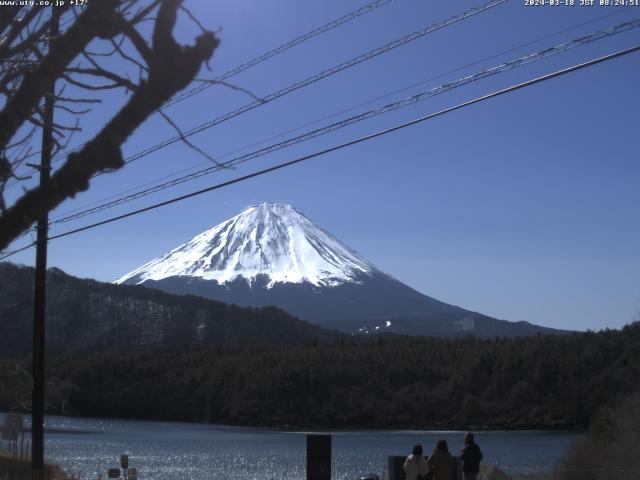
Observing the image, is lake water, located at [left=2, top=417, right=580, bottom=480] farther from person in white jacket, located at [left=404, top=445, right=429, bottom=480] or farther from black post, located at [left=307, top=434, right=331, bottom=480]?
person in white jacket, located at [left=404, top=445, right=429, bottom=480]

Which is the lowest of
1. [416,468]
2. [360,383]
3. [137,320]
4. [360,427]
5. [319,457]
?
[360,427]

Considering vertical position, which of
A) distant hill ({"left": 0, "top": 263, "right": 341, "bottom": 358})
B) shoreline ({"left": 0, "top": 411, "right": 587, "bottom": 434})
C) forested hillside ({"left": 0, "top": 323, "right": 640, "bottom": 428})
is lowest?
shoreline ({"left": 0, "top": 411, "right": 587, "bottom": 434})

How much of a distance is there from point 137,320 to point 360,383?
54.6m

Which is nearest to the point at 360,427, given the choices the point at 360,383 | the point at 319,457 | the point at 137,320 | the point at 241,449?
the point at 360,383

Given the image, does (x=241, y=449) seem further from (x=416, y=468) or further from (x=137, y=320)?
(x=137, y=320)

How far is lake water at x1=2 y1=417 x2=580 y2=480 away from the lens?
118 feet

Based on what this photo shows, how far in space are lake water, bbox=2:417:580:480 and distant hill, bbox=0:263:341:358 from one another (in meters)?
37.6

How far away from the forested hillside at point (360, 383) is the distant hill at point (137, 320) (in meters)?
22.3

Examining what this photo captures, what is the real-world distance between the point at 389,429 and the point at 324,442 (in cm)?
5852

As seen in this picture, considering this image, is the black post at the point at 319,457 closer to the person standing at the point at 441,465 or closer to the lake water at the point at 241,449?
the person standing at the point at 441,465

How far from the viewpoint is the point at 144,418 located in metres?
82.4

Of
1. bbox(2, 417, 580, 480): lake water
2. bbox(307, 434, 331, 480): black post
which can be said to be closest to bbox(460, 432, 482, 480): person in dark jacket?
bbox(307, 434, 331, 480): black post

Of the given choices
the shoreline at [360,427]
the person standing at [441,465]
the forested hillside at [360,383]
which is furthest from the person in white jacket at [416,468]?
the shoreline at [360,427]

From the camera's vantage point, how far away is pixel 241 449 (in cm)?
5091
